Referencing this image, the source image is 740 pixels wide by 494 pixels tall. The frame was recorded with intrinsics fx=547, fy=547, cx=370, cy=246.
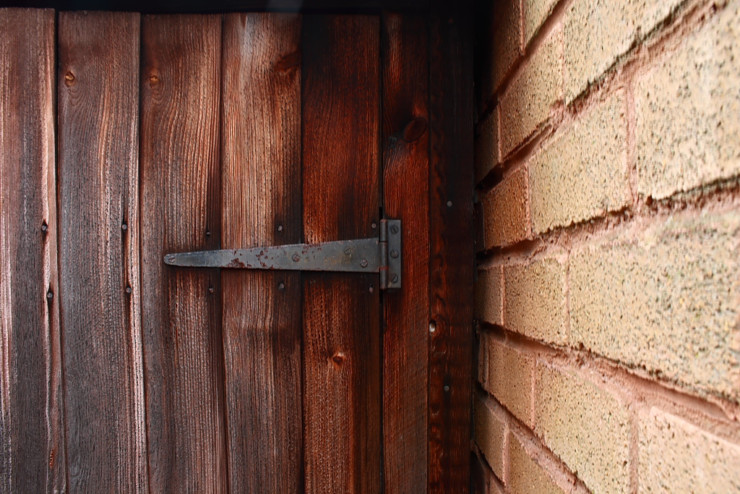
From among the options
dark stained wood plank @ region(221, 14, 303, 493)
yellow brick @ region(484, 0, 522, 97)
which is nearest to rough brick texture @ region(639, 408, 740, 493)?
yellow brick @ region(484, 0, 522, 97)

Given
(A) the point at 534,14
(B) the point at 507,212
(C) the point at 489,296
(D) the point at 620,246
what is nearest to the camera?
(D) the point at 620,246

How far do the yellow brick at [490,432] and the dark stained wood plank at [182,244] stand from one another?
0.49m

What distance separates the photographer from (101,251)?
103 cm

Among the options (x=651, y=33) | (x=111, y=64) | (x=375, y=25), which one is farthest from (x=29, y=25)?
(x=651, y=33)

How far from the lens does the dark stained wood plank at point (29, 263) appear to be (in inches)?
39.8

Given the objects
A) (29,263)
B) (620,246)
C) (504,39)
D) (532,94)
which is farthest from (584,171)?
(29,263)

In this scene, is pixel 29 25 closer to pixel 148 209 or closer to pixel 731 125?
pixel 148 209

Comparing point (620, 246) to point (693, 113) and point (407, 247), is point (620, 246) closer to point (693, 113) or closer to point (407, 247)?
point (693, 113)

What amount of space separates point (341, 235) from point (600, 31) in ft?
2.00

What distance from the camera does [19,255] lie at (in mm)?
1017

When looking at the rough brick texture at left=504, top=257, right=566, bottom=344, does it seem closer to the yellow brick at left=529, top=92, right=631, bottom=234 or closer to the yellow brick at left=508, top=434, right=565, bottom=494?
the yellow brick at left=529, top=92, right=631, bottom=234

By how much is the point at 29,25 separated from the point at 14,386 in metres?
0.68

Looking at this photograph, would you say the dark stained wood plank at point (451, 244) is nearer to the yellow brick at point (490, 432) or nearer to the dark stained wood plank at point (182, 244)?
the yellow brick at point (490, 432)

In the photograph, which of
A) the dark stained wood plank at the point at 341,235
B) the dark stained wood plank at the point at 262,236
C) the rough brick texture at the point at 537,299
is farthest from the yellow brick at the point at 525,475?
the dark stained wood plank at the point at 262,236
